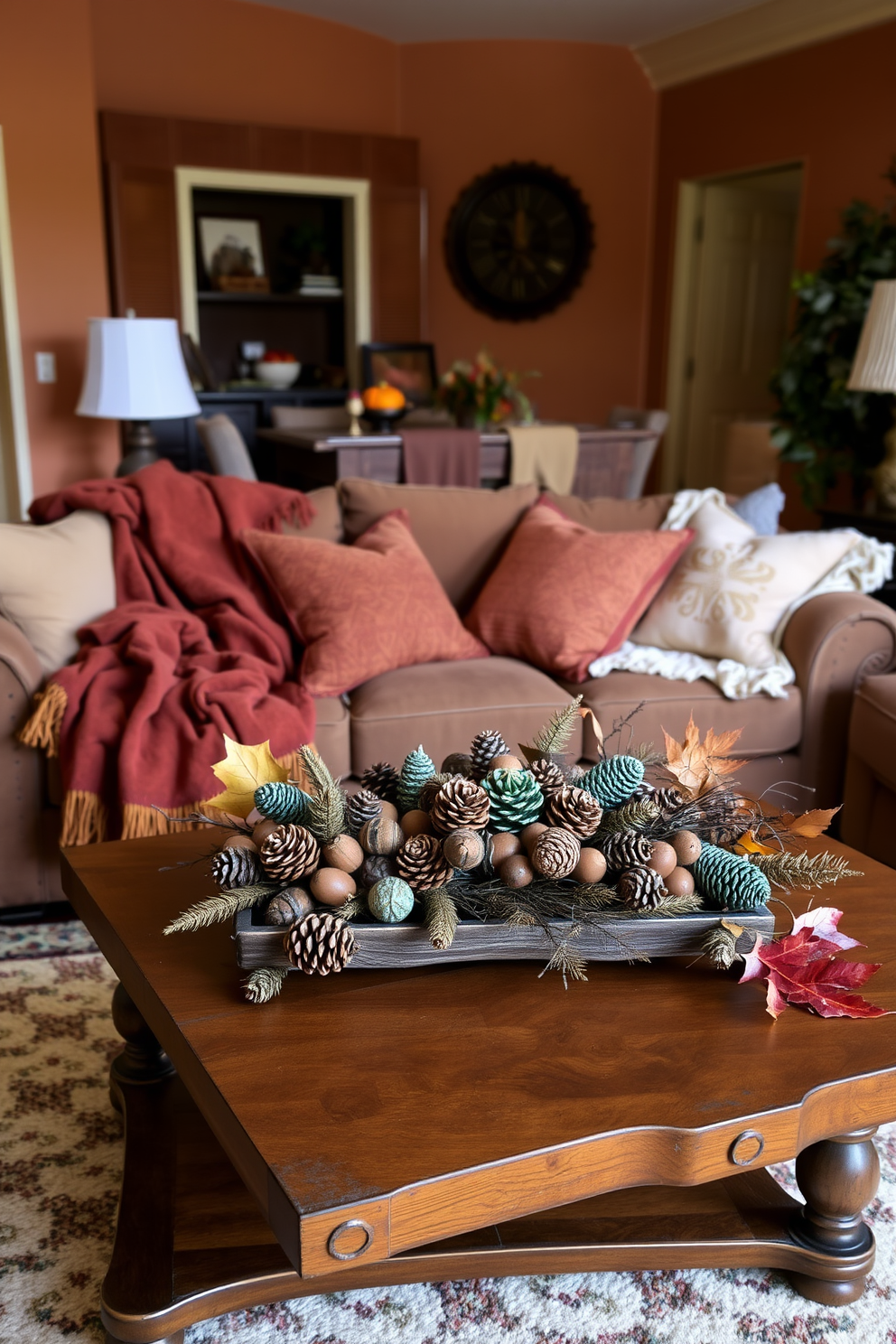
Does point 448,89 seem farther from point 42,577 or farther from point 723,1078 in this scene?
point 723,1078

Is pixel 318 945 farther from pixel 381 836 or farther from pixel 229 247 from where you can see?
pixel 229 247

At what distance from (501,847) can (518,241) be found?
607 cm

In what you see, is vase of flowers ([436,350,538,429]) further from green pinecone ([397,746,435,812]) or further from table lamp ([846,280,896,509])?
green pinecone ([397,746,435,812])

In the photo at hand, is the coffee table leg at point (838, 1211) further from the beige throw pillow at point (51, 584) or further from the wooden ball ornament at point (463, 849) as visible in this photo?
the beige throw pillow at point (51, 584)

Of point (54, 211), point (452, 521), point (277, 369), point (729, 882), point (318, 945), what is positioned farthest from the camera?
point (277, 369)

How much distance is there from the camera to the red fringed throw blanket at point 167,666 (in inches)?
90.6

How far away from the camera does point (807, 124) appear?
5523 millimetres

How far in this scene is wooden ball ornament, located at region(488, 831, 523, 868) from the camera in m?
1.33

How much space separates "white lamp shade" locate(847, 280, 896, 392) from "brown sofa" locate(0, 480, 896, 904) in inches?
50.6

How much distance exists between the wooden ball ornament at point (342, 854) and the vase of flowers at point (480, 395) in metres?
3.53

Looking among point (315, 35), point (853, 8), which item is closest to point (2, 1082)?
point (853, 8)

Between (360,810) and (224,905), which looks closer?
(224,905)

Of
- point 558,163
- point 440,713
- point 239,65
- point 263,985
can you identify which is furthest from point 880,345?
point 239,65

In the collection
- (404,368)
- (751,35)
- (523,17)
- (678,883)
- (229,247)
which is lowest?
(678,883)
